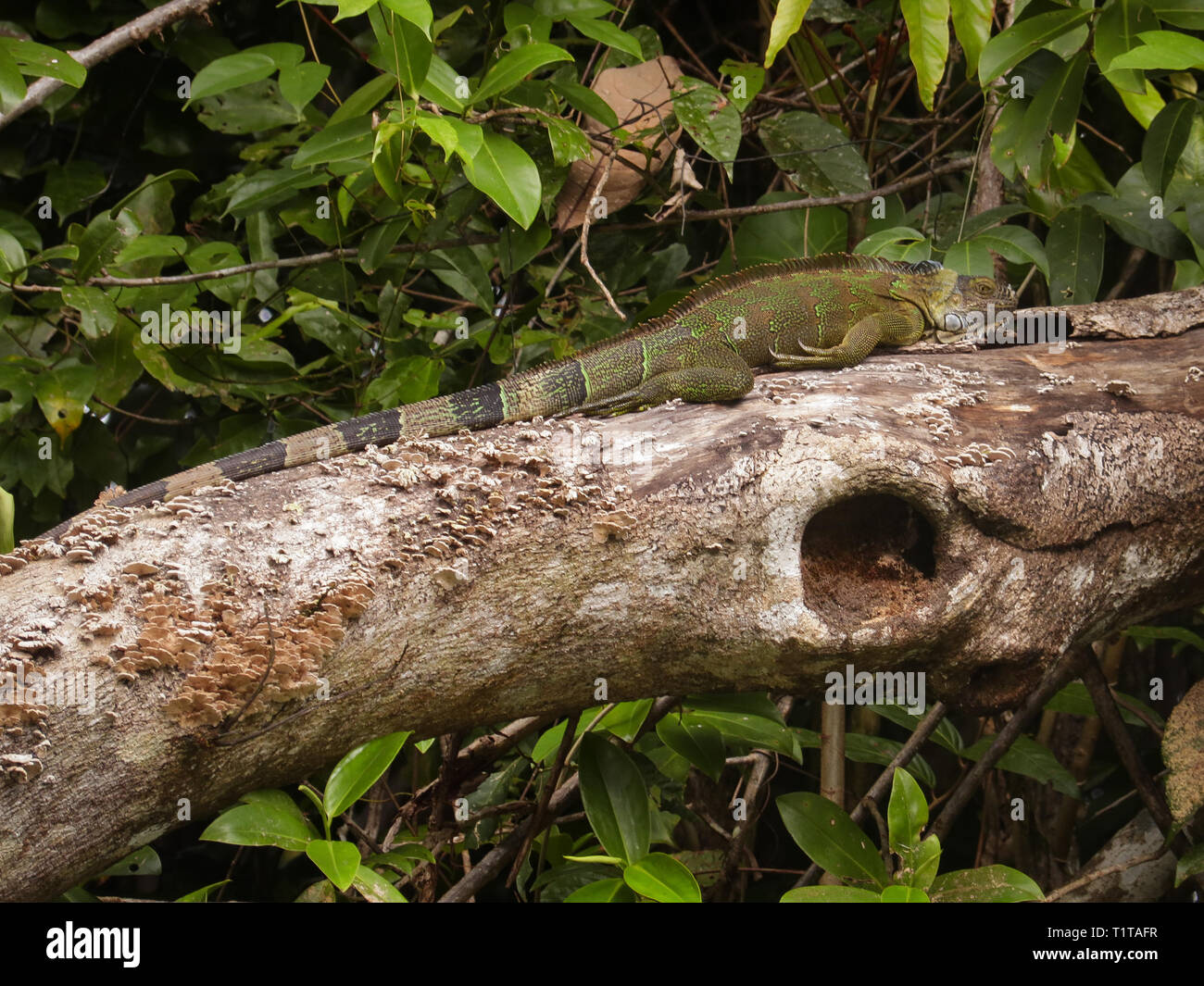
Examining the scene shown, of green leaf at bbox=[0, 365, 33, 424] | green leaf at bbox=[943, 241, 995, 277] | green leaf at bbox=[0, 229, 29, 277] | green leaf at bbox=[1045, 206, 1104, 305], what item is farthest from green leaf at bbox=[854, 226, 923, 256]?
green leaf at bbox=[0, 365, 33, 424]

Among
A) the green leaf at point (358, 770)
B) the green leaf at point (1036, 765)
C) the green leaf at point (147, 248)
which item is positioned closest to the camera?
the green leaf at point (358, 770)

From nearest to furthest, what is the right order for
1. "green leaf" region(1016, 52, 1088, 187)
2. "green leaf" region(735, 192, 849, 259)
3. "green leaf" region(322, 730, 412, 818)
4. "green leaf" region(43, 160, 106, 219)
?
"green leaf" region(322, 730, 412, 818), "green leaf" region(1016, 52, 1088, 187), "green leaf" region(735, 192, 849, 259), "green leaf" region(43, 160, 106, 219)

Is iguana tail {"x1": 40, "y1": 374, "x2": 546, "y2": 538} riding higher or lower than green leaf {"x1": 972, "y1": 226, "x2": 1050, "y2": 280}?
lower

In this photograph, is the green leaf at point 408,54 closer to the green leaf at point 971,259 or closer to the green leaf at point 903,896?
the green leaf at point 971,259

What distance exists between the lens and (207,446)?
434cm

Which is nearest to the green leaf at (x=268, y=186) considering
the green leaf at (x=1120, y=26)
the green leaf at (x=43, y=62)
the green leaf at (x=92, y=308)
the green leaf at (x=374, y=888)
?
the green leaf at (x=92, y=308)

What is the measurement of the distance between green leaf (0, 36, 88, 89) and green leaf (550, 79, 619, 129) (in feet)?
5.18

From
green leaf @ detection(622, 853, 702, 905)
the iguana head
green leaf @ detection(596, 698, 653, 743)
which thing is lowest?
green leaf @ detection(622, 853, 702, 905)

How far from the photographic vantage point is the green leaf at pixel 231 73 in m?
3.45

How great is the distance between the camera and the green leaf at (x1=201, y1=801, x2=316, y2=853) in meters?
2.41

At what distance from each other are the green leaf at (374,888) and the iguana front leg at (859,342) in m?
2.21

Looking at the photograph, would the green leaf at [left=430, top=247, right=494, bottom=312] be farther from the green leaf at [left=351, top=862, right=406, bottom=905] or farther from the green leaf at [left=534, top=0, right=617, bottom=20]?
the green leaf at [left=351, top=862, right=406, bottom=905]

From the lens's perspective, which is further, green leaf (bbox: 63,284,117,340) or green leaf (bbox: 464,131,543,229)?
green leaf (bbox: 63,284,117,340)

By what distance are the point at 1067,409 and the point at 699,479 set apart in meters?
1.17
